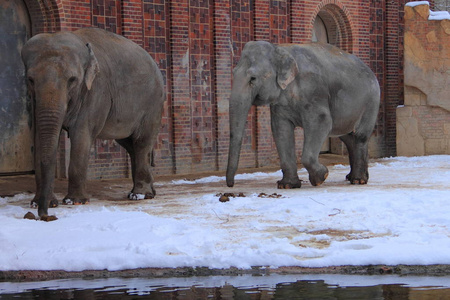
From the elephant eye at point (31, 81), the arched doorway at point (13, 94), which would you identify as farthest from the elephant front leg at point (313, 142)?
the arched doorway at point (13, 94)

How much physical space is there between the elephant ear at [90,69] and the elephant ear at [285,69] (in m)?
2.53

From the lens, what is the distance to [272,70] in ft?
37.3

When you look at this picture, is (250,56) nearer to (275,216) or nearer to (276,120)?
(276,120)

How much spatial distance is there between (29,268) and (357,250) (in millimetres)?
2605

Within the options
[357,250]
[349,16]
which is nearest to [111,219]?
[357,250]

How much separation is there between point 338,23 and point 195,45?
4.68m

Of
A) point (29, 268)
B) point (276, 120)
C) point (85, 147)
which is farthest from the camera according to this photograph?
point (276, 120)

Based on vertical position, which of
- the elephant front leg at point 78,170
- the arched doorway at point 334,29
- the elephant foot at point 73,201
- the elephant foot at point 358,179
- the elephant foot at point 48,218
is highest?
the arched doorway at point 334,29

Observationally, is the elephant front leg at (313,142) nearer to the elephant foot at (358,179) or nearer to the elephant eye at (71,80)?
the elephant foot at (358,179)

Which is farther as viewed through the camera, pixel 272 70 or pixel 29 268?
pixel 272 70

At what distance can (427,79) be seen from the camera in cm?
1873

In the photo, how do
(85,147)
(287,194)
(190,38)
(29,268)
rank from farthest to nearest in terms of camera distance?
(190,38) → (287,194) → (85,147) → (29,268)

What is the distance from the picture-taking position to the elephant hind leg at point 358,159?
1255 cm

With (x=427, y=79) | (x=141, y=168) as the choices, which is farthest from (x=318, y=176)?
(x=427, y=79)
